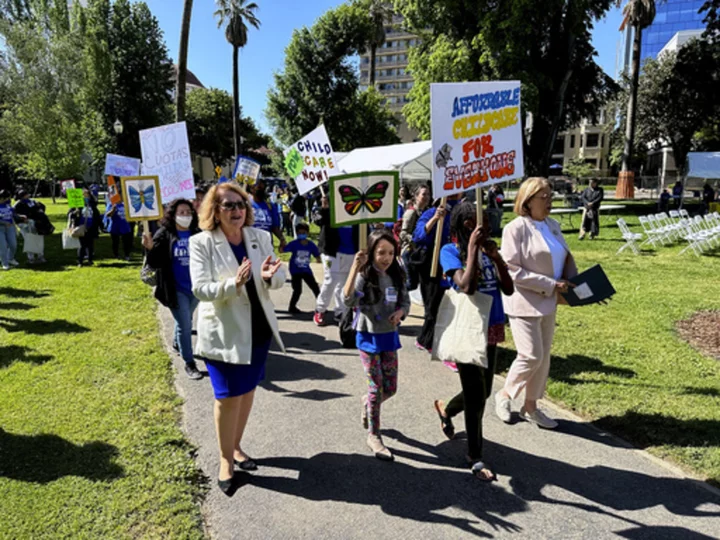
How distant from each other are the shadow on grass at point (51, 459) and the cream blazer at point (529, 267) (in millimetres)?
3181

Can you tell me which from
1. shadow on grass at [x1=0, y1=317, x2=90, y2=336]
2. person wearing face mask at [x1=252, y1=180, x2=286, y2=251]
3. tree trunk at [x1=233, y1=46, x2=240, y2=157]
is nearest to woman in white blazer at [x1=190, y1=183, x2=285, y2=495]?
person wearing face mask at [x1=252, y1=180, x2=286, y2=251]

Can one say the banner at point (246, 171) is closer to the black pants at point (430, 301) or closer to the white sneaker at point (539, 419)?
the black pants at point (430, 301)

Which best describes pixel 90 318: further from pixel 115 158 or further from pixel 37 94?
pixel 37 94

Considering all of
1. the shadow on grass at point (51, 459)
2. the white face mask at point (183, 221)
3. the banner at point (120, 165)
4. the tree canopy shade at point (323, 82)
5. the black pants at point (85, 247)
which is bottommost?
the shadow on grass at point (51, 459)

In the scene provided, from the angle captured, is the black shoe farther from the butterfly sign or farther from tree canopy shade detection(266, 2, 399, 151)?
tree canopy shade detection(266, 2, 399, 151)

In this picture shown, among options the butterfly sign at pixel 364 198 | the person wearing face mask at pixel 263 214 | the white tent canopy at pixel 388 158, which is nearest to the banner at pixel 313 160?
the person wearing face mask at pixel 263 214

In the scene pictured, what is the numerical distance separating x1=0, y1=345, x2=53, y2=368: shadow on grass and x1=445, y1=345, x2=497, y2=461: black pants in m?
4.87

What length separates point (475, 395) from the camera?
10.8 ft

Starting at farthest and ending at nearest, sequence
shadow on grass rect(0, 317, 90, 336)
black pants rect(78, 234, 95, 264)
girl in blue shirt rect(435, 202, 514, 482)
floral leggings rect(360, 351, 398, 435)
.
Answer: black pants rect(78, 234, 95, 264), shadow on grass rect(0, 317, 90, 336), floral leggings rect(360, 351, 398, 435), girl in blue shirt rect(435, 202, 514, 482)

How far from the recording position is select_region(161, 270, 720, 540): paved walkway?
2.92m

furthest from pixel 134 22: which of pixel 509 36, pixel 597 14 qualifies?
pixel 597 14

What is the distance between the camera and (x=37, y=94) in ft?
87.6

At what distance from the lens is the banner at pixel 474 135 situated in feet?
12.6

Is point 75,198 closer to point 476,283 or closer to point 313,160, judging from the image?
point 313,160
